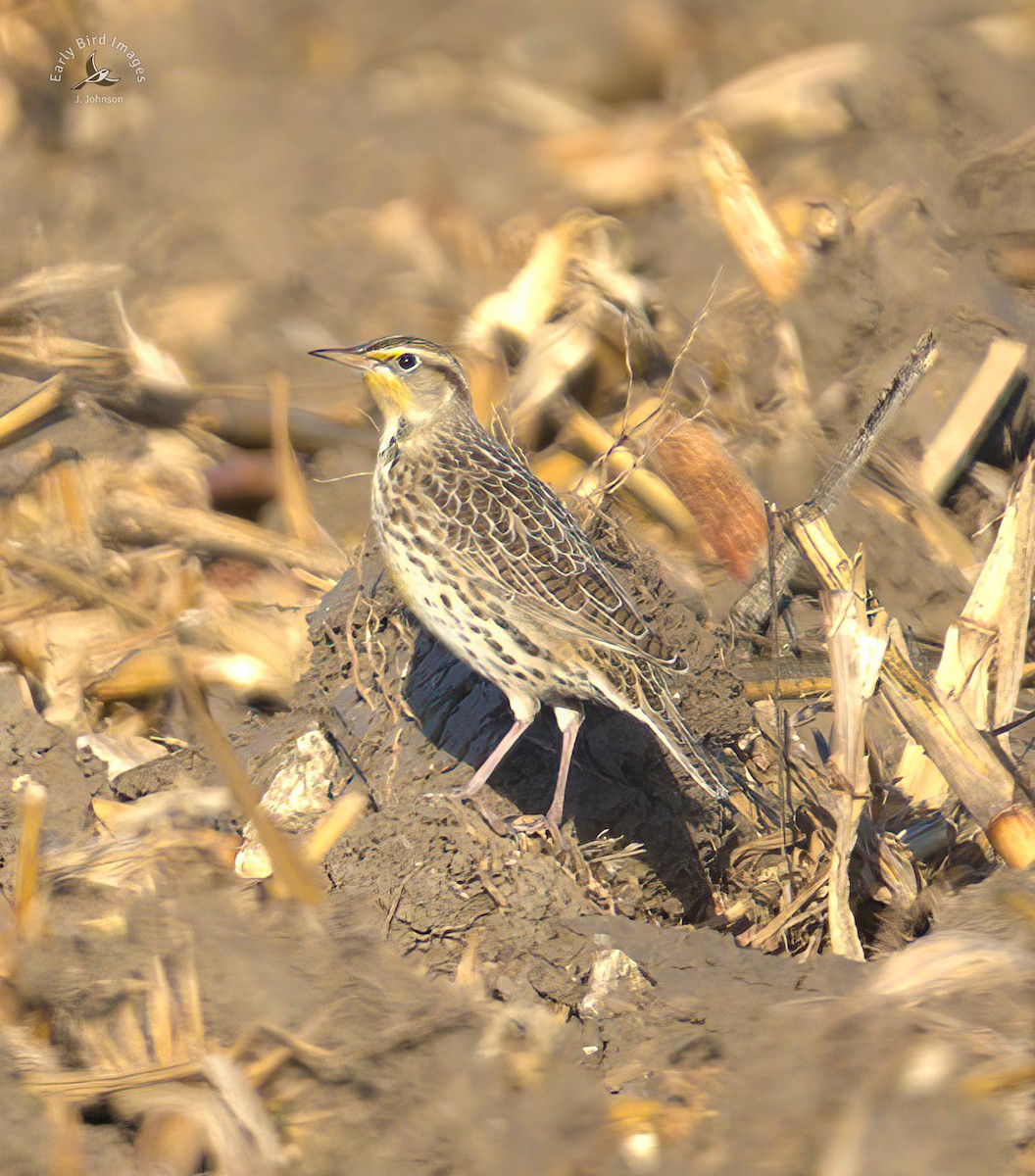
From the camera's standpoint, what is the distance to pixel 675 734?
3268mm

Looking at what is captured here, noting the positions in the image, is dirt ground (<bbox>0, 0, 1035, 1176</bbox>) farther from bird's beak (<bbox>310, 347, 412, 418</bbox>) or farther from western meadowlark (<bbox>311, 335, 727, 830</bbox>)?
bird's beak (<bbox>310, 347, 412, 418</bbox>)

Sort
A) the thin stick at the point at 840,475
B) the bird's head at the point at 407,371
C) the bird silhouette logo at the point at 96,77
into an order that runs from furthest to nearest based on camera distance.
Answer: the bird silhouette logo at the point at 96,77
the bird's head at the point at 407,371
the thin stick at the point at 840,475

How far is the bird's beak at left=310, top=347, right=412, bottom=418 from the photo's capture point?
3863mm

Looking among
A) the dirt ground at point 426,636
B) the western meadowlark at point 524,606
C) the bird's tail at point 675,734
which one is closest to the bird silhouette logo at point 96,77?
the dirt ground at point 426,636

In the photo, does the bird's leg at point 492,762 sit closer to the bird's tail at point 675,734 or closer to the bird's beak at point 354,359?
the bird's tail at point 675,734

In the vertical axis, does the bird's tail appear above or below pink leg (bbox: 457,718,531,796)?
above

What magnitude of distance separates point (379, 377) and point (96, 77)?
8.53ft

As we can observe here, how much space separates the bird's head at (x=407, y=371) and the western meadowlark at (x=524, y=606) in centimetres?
30

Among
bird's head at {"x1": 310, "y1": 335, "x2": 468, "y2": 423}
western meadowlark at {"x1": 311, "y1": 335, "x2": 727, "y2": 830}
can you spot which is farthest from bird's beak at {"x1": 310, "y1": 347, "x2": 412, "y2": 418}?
western meadowlark at {"x1": 311, "y1": 335, "x2": 727, "y2": 830}

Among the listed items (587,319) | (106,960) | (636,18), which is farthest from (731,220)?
(106,960)

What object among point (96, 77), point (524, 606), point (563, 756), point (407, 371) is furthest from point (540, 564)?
point (96, 77)

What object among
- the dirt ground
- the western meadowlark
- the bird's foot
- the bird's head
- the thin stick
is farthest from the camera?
the bird's head

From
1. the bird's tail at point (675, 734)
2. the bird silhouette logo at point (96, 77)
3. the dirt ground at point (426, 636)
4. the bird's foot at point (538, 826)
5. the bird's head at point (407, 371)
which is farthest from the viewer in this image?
the bird silhouette logo at point (96, 77)

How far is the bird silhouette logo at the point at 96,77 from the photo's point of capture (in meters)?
5.60
